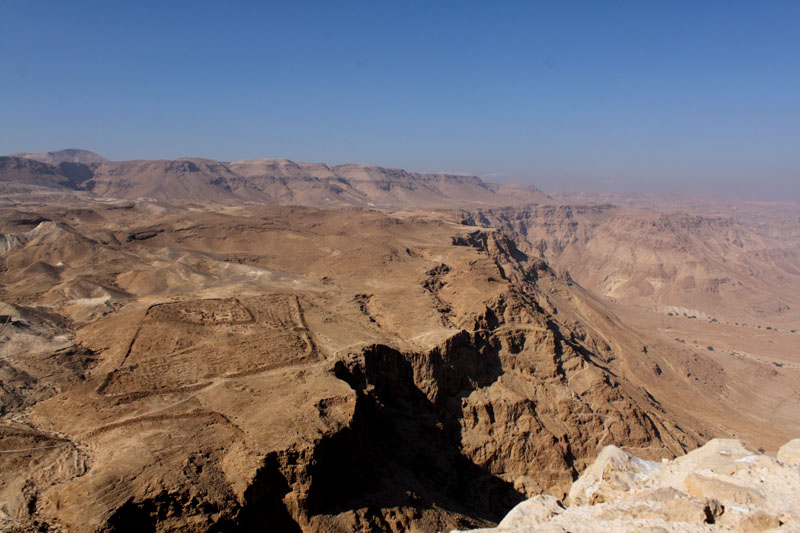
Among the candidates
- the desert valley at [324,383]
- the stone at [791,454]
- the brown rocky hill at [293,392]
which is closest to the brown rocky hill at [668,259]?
the desert valley at [324,383]

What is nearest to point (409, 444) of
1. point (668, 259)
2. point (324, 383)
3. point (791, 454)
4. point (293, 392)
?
point (324, 383)

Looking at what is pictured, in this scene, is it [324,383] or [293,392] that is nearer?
→ [293,392]

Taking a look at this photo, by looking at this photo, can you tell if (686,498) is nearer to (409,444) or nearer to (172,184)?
(409,444)

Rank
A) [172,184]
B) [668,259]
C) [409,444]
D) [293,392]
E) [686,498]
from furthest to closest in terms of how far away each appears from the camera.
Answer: [172,184] → [668,259] → [409,444] → [293,392] → [686,498]

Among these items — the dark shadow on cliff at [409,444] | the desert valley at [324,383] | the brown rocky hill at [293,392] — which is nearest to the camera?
the brown rocky hill at [293,392]

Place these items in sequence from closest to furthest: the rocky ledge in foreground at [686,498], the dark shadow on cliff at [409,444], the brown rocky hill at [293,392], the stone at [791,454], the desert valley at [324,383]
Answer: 1. the rocky ledge in foreground at [686,498]
2. the stone at [791,454]
3. the brown rocky hill at [293,392]
4. the desert valley at [324,383]
5. the dark shadow on cliff at [409,444]

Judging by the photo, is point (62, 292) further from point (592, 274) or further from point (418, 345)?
point (592, 274)

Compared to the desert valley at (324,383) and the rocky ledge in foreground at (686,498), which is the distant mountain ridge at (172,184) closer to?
the desert valley at (324,383)
